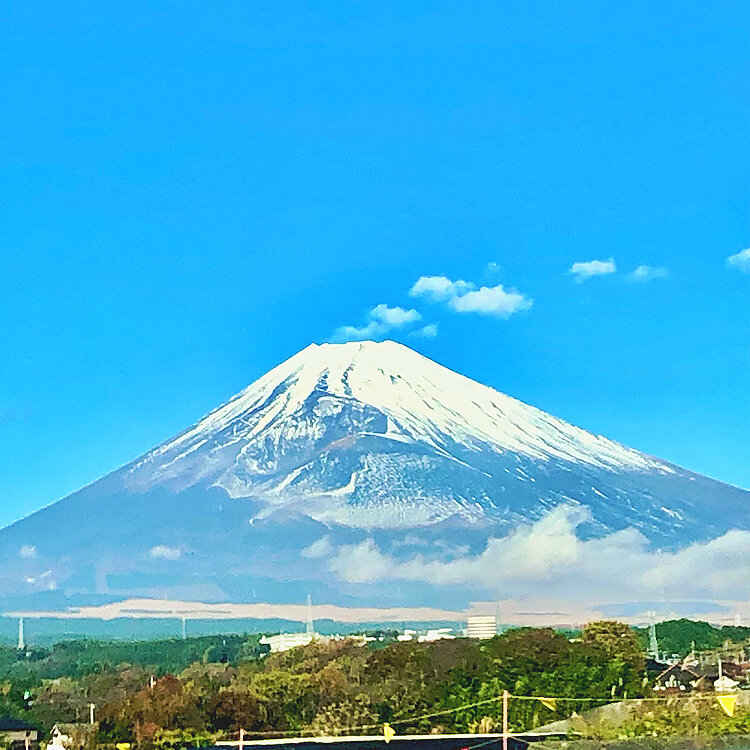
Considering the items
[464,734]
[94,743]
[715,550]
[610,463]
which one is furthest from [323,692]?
[610,463]

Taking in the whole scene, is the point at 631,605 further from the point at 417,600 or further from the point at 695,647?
the point at 695,647

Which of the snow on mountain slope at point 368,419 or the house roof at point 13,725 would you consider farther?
the snow on mountain slope at point 368,419

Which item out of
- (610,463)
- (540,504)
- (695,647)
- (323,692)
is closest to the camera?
(323,692)

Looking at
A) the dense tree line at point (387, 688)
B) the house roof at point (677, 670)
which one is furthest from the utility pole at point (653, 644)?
the dense tree line at point (387, 688)

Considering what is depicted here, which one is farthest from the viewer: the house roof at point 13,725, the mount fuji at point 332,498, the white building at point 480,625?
the mount fuji at point 332,498

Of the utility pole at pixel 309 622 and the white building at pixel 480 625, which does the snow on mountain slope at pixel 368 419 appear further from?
the white building at pixel 480 625

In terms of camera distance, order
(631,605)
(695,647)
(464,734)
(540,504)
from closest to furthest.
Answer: (464,734), (695,647), (631,605), (540,504)
